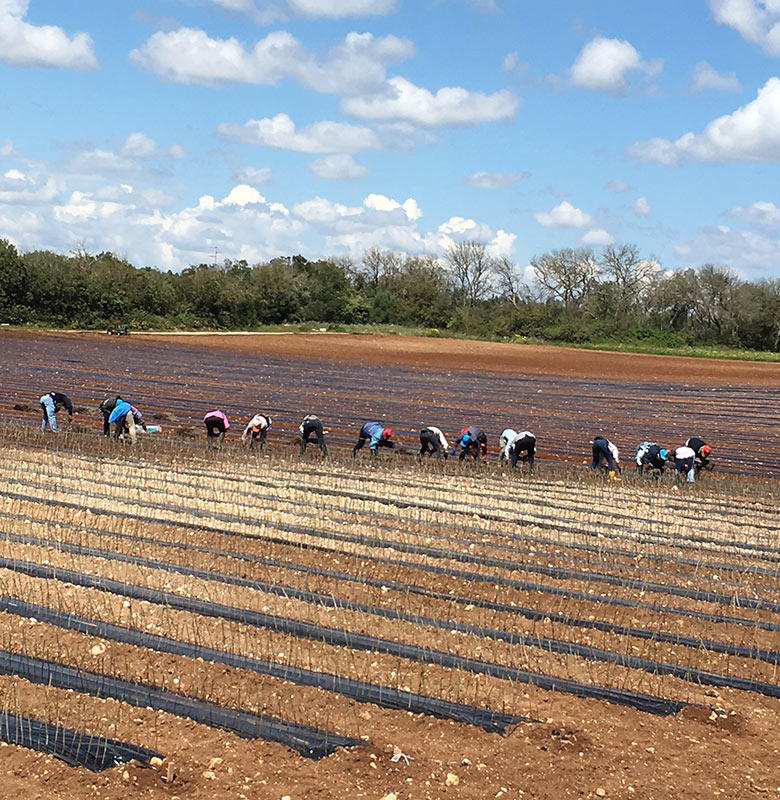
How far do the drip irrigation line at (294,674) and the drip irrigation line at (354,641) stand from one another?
1.63 feet

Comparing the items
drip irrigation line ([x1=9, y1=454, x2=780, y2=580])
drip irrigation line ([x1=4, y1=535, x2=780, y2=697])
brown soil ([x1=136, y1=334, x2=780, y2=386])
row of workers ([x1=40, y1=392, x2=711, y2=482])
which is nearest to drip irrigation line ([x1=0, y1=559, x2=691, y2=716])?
drip irrigation line ([x1=4, y1=535, x2=780, y2=697])

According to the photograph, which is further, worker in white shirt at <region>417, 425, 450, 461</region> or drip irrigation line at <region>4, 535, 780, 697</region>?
worker in white shirt at <region>417, 425, 450, 461</region>


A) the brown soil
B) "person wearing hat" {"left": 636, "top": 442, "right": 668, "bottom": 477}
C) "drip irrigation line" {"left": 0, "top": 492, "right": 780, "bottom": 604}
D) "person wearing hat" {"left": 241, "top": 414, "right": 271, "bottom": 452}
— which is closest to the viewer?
"drip irrigation line" {"left": 0, "top": 492, "right": 780, "bottom": 604}

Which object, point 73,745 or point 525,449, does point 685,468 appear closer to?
point 525,449

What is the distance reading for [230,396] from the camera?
1000 inches

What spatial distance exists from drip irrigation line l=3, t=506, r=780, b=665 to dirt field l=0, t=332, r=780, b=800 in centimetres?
3

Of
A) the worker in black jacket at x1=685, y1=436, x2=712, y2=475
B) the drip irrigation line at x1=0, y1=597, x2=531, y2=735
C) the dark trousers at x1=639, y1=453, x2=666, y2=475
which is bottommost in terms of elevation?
the drip irrigation line at x1=0, y1=597, x2=531, y2=735

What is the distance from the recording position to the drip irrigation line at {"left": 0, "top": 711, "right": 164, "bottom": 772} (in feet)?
14.6

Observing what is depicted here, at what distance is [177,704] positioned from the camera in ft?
16.6

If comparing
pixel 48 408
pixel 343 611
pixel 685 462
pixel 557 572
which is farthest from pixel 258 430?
pixel 343 611

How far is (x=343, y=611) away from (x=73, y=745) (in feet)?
8.37

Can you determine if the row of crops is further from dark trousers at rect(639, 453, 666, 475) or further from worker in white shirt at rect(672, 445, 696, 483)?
dark trousers at rect(639, 453, 666, 475)

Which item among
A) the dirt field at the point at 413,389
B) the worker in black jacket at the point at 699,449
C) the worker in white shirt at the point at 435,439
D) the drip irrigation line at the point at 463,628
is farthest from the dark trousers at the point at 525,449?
the drip irrigation line at the point at 463,628

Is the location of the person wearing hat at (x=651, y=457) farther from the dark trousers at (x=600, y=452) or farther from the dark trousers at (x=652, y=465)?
the dark trousers at (x=600, y=452)
